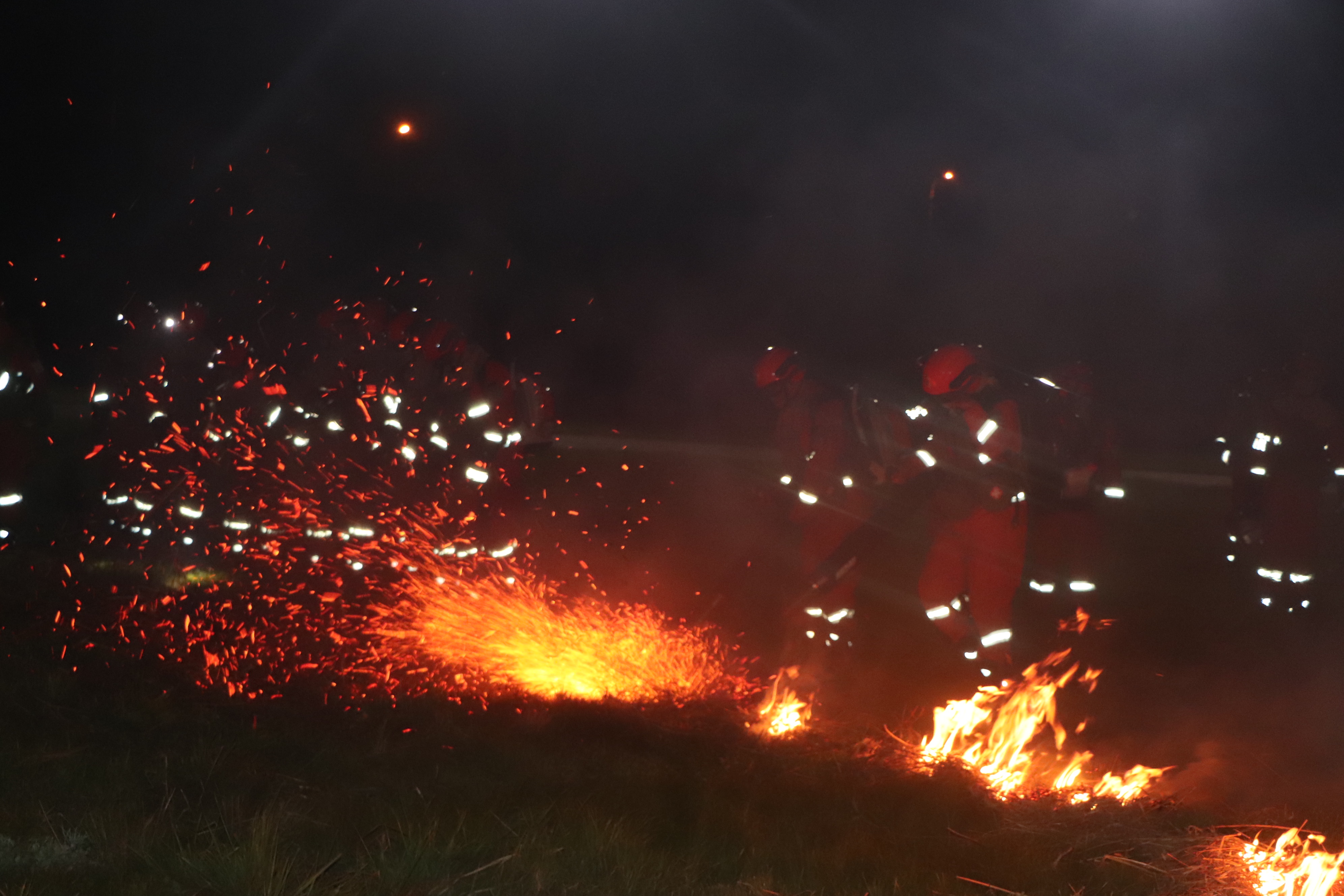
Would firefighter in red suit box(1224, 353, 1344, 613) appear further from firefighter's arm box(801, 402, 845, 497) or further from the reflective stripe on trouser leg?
firefighter's arm box(801, 402, 845, 497)

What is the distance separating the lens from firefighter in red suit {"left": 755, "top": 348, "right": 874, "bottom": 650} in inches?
258

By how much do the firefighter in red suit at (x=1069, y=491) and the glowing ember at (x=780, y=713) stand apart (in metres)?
1.98

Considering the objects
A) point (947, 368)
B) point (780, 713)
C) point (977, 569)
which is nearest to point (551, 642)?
point (780, 713)

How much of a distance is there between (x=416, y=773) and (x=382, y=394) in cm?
459

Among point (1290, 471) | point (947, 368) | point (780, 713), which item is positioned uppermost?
point (1290, 471)

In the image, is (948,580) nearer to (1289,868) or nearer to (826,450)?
(826,450)

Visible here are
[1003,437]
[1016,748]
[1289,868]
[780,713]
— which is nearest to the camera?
[1289,868]

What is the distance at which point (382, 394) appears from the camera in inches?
334

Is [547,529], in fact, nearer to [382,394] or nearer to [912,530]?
[382,394]

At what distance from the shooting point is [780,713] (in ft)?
17.7

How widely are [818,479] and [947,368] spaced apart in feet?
3.54

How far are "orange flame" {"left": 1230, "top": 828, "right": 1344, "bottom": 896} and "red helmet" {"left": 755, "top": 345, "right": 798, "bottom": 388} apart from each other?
3770 mm

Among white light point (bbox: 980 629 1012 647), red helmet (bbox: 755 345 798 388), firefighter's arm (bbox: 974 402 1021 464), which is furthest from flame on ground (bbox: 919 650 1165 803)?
red helmet (bbox: 755 345 798 388)

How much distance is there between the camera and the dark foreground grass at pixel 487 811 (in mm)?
3240
